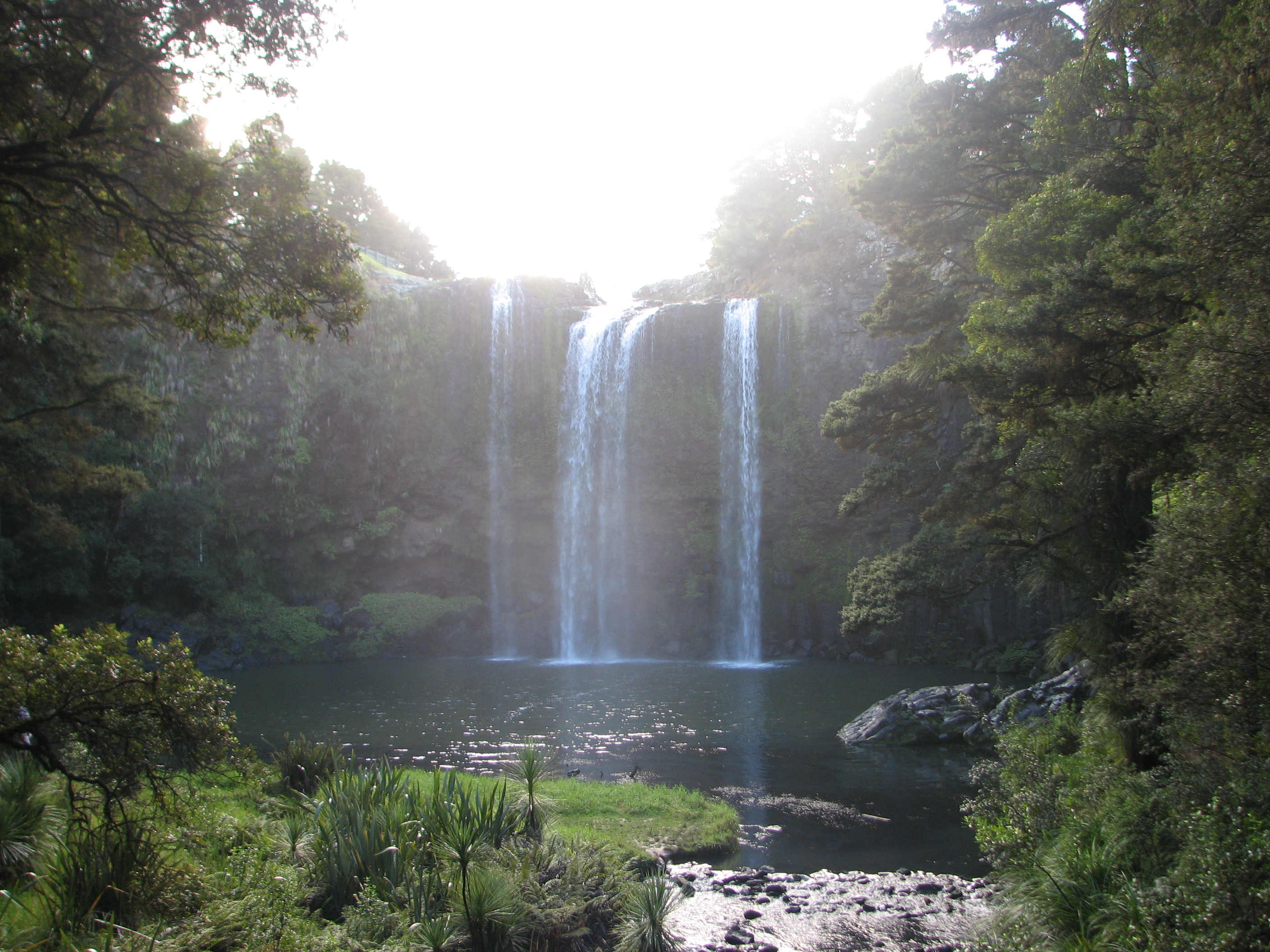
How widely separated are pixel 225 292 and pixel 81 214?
1318 millimetres

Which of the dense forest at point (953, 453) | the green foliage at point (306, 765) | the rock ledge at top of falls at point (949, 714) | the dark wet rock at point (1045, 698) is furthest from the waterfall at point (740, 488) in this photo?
the green foliage at point (306, 765)

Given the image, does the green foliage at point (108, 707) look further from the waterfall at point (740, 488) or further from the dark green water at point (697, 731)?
the waterfall at point (740, 488)

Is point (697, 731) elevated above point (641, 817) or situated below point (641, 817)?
below

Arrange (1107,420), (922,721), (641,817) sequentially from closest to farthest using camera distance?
(1107,420) → (641,817) → (922,721)

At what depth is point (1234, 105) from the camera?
21.9 ft

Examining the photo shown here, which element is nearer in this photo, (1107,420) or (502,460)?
(1107,420)

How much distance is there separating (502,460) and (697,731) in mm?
24177

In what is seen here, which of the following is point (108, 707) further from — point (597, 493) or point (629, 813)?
point (597, 493)

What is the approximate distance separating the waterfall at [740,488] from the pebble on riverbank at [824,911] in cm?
2509

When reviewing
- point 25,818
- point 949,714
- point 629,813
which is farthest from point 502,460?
point 25,818

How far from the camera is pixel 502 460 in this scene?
3950 centimetres

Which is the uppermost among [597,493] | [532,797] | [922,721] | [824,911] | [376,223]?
[376,223]

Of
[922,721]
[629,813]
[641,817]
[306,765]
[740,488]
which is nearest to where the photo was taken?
[306,765]

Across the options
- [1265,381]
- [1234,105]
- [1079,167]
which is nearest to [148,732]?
[1265,381]
